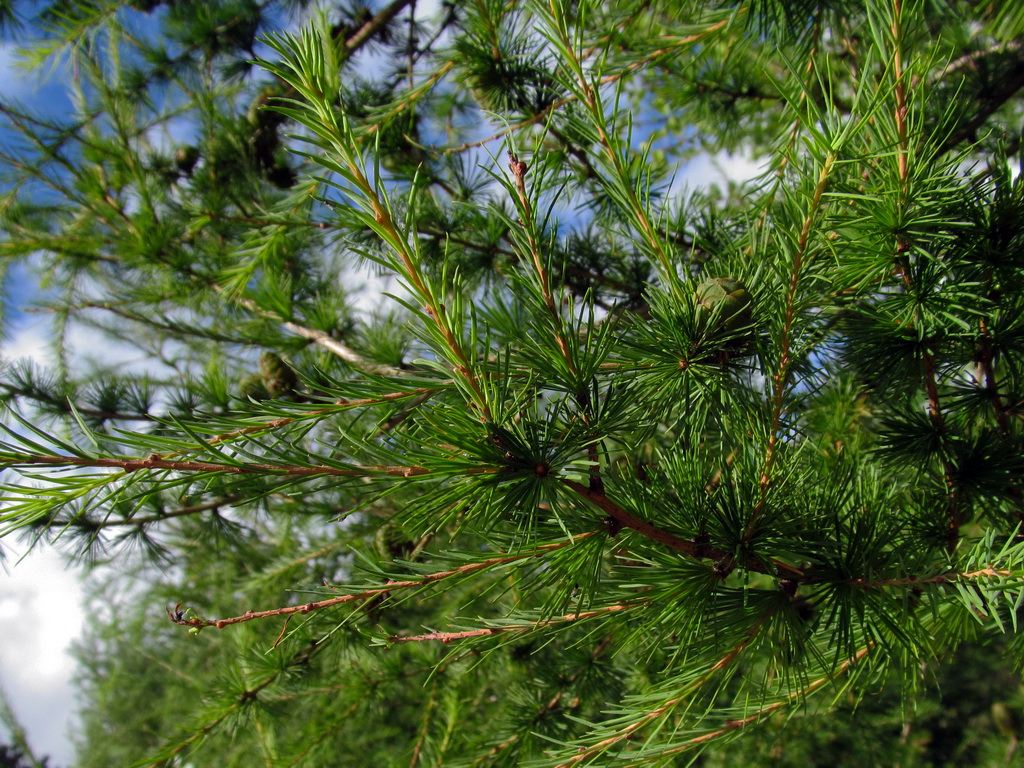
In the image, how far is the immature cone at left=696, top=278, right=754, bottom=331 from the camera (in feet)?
1.89

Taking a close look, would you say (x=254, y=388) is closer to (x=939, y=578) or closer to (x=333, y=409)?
(x=333, y=409)

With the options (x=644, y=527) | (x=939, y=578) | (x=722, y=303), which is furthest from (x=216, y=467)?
(x=939, y=578)

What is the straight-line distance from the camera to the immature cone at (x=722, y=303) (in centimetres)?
57

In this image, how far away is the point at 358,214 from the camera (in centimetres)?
44

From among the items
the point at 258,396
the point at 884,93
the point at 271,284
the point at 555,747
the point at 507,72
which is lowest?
the point at 555,747

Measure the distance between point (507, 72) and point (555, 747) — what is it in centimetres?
134

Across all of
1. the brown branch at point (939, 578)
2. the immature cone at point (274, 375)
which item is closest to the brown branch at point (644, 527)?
the brown branch at point (939, 578)

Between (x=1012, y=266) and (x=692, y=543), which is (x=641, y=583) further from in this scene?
(x=1012, y=266)

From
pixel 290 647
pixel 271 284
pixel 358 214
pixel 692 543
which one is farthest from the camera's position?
pixel 271 284

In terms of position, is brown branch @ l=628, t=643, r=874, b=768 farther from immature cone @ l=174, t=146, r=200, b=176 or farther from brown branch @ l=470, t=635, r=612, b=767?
immature cone @ l=174, t=146, r=200, b=176

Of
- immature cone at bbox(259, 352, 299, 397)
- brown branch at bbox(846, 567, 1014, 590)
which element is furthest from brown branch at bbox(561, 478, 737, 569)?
immature cone at bbox(259, 352, 299, 397)

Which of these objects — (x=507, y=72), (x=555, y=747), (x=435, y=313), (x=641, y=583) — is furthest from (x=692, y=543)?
(x=507, y=72)

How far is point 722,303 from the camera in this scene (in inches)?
22.4

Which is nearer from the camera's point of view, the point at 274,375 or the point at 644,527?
the point at 644,527
